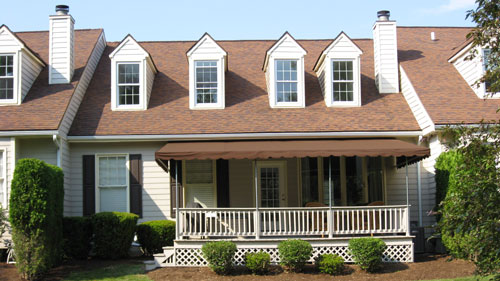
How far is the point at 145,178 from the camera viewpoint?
1588 cm

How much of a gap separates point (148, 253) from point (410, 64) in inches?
408

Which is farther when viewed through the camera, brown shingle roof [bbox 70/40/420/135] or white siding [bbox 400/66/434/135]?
brown shingle roof [bbox 70/40/420/135]

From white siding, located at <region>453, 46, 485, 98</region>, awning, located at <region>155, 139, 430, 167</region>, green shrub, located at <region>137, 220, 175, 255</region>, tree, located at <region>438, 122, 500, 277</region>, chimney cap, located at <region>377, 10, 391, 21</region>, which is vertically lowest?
green shrub, located at <region>137, 220, 175, 255</region>

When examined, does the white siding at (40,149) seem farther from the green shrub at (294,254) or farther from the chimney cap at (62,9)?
the green shrub at (294,254)

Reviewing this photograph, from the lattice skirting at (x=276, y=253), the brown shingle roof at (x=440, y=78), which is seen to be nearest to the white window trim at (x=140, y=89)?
the lattice skirting at (x=276, y=253)

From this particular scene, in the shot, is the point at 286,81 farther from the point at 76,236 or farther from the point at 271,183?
the point at 76,236

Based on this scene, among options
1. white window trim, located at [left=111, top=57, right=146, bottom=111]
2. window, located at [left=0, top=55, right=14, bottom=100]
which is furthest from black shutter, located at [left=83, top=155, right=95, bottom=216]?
window, located at [left=0, top=55, right=14, bottom=100]

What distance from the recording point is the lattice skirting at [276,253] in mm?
13430

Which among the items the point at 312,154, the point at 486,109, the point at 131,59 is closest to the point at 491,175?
the point at 312,154

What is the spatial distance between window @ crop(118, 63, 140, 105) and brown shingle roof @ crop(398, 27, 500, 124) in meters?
8.61

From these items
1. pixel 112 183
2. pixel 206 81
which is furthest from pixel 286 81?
pixel 112 183

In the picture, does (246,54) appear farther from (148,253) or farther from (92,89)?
(148,253)

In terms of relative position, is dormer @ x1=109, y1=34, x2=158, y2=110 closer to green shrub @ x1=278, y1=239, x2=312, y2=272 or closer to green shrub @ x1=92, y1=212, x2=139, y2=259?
green shrub @ x1=92, y1=212, x2=139, y2=259

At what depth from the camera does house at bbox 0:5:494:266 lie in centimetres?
1507
